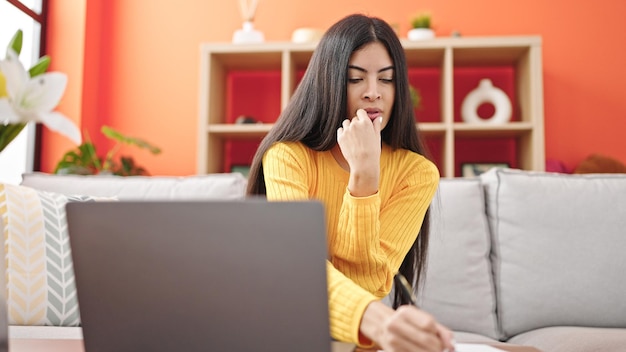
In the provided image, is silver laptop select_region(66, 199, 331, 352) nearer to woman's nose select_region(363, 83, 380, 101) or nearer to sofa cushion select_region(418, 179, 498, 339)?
woman's nose select_region(363, 83, 380, 101)

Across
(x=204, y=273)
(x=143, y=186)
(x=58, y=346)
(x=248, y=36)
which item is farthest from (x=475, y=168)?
(x=204, y=273)

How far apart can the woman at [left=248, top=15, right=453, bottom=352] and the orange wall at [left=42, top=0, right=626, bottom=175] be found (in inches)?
78.0

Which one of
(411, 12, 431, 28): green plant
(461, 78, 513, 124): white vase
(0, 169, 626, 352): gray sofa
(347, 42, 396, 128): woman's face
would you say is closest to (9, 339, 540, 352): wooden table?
(347, 42, 396, 128): woman's face

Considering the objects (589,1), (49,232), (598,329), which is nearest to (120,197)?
(49,232)

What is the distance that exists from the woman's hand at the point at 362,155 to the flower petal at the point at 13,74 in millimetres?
594

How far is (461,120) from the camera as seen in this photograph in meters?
3.10

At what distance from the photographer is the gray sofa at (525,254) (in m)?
1.71

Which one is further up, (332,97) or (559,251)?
(332,97)

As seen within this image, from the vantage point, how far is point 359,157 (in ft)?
3.40

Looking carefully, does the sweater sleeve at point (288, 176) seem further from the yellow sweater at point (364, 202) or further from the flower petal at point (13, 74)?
the flower petal at point (13, 74)

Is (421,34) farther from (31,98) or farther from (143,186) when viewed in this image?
(31,98)

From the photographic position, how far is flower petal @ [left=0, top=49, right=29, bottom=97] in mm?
522

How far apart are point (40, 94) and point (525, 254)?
152 cm

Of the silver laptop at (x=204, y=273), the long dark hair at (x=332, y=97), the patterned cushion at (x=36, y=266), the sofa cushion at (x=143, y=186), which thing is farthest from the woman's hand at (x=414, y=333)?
the sofa cushion at (x=143, y=186)
